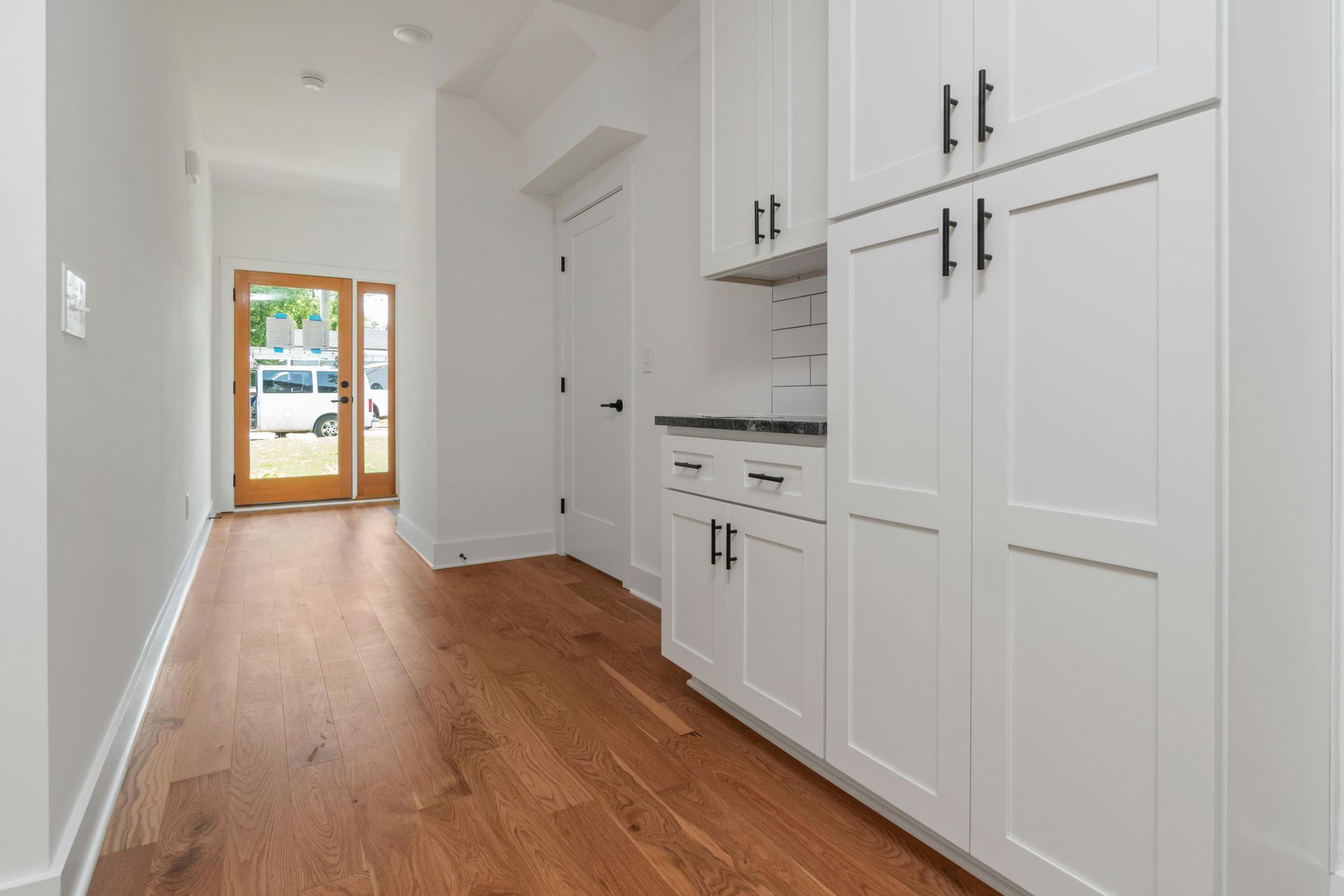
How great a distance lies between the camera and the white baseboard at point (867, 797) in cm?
129

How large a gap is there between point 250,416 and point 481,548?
3.42 m

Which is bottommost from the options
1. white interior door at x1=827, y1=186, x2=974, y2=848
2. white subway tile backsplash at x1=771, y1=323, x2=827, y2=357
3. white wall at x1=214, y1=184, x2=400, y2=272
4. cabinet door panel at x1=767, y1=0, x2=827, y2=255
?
white interior door at x1=827, y1=186, x2=974, y2=848

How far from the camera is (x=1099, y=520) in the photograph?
1.07m

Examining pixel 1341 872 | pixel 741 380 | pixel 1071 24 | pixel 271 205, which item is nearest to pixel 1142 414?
pixel 1071 24

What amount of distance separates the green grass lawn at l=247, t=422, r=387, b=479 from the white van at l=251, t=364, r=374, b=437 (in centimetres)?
7

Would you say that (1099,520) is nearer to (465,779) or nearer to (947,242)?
(947,242)

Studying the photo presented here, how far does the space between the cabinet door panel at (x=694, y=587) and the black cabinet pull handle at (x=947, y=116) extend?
3.50ft

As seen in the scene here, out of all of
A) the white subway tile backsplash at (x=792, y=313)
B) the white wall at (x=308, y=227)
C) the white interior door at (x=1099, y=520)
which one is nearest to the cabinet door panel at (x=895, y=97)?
the white interior door at (x=1099, y=520)

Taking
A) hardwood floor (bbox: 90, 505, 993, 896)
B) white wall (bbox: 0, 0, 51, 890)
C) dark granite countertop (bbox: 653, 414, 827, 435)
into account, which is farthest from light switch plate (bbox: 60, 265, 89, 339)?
dark granite countertop (bbox: 653, 414, 827, 435)

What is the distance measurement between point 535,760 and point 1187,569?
59.8 inches

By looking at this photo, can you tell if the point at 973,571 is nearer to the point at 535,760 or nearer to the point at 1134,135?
the point at 1134,135

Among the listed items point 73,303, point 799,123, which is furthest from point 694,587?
point 73,303

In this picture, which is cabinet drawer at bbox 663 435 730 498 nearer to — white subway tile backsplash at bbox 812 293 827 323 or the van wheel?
white subway tile backsplash at bbox 812 293 827 323

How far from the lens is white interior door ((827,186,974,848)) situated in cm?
129
